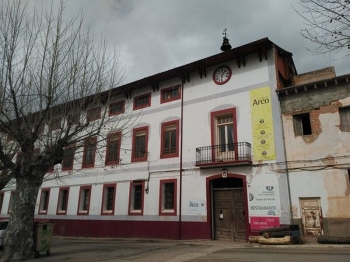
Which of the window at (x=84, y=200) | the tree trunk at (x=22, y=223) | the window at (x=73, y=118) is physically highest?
the window at (x=73, y=118)

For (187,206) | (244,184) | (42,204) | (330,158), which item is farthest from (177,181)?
(42,204)

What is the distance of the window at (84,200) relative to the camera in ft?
72.7

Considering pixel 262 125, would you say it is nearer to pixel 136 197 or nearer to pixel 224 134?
pixel 224 134

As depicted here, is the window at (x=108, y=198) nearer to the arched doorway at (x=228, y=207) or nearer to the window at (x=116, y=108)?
the window at (x=116, y=108)

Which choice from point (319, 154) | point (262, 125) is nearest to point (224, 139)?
point (262, 125)

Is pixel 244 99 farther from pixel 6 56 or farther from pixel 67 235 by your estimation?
pixel 67 235

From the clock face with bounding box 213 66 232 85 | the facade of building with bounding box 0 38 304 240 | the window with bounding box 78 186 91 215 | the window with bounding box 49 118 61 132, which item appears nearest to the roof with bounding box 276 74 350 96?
the facade of building with bounding box 0 38 304 240

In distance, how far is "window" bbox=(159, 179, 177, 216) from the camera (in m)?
18.0

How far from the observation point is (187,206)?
17.2 meters

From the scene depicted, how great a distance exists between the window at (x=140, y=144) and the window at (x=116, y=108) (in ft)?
7.25

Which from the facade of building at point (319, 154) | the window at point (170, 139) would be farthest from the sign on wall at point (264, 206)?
the window at point (170, 139)

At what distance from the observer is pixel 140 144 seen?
68.2 ft

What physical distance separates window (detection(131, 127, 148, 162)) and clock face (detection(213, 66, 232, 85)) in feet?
18.3

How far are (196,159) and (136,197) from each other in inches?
198
